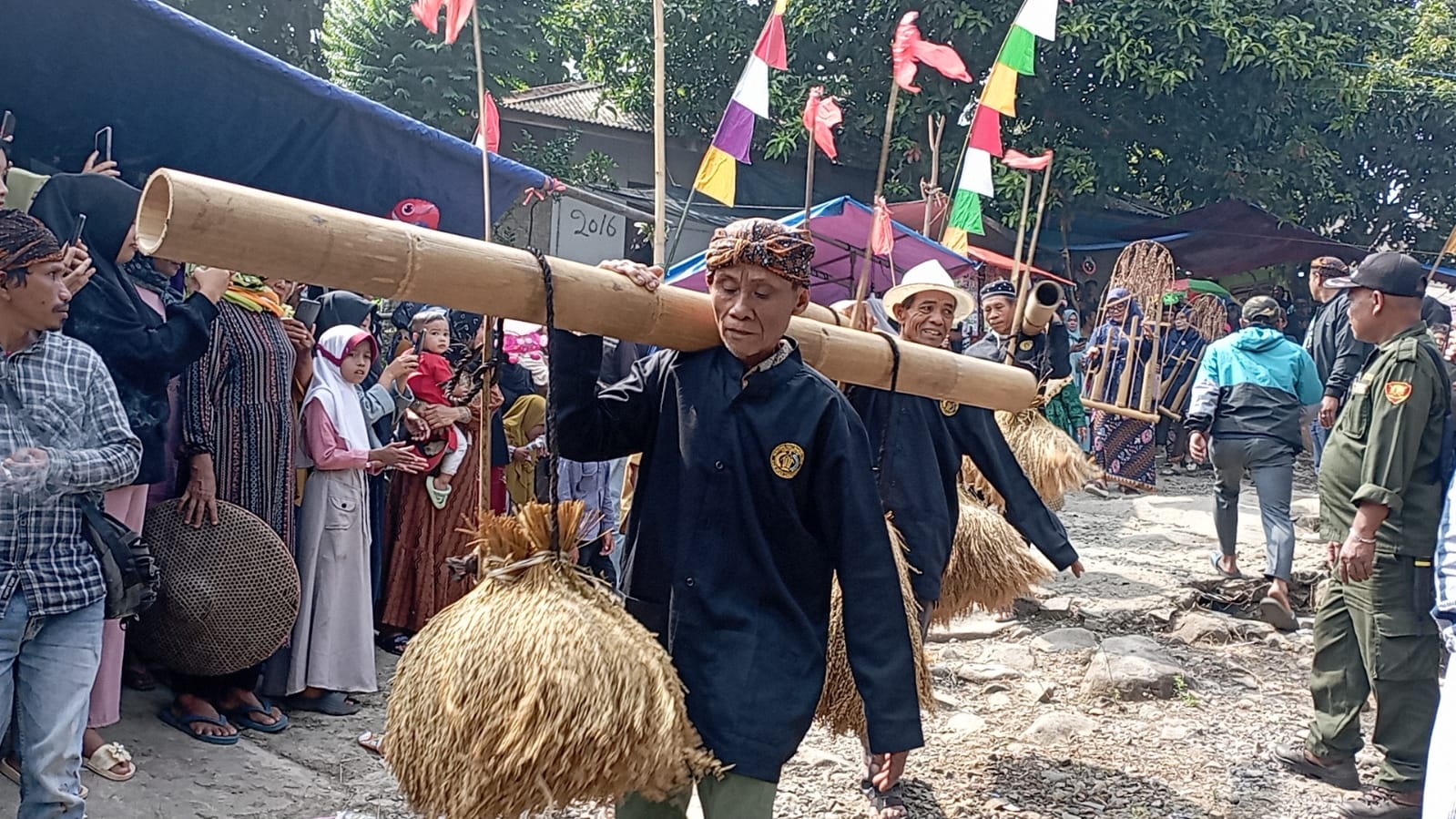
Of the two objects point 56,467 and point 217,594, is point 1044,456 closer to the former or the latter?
point 217,594

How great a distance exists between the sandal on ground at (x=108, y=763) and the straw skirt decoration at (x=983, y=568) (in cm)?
293

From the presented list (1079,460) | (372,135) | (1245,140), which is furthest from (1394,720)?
(1245,140)

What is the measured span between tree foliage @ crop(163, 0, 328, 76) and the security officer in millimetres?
17347

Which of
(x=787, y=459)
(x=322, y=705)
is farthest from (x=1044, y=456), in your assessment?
(x=322, y=705)

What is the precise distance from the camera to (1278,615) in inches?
253

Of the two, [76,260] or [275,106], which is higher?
[275,106]

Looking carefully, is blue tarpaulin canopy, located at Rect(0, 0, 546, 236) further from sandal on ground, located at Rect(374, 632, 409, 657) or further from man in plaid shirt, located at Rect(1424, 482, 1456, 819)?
man in plaid shirt, located at Rect(1424, 482, 1456, 819)

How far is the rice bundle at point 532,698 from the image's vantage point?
1.91 meters

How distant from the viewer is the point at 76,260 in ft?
9.86

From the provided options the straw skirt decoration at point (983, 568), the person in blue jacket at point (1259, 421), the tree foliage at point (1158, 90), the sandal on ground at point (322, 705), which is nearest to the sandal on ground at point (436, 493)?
the sandal on ground at point (322, 705)

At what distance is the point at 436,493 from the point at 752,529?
3.12 metres

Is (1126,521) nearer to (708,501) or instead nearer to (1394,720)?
(1394,720)

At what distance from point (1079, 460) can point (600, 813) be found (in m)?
2.78

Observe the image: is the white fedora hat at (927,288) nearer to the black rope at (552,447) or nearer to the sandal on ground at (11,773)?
the black rope at (552,447)
